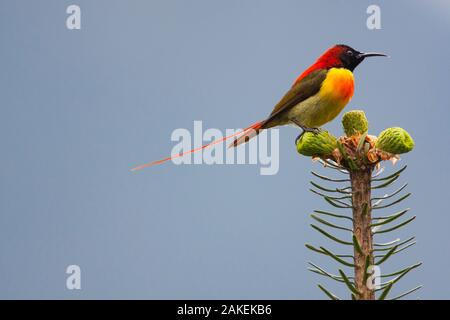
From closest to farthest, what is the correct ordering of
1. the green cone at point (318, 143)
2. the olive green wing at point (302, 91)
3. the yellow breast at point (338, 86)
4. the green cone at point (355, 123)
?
the green cone at point (318, 143)
the green cone at point (355, 123)
the yellow breast at point (338, 86)
the olive green wing at point (302, 91)

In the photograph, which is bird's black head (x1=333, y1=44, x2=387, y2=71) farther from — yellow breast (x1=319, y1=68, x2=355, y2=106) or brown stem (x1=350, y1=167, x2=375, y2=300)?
brown stem (x1=350, y1=167, x2=375, y2=300)

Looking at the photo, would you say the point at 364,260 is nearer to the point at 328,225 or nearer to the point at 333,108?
the point at 328,225

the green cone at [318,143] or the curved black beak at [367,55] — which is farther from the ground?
the curved black beak at [367,55]

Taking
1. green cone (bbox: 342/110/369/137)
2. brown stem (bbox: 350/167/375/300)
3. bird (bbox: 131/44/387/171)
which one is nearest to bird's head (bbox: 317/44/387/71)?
bird (bbox: 131/44/387/171)

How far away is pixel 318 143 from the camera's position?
2689 millimetres

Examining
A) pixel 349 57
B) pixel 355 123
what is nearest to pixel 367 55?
pixel 349 57

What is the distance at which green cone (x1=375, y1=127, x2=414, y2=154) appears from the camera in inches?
99.7

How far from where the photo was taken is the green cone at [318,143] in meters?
2.68

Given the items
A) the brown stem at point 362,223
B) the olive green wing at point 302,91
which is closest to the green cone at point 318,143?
the brown stem at point 362,223

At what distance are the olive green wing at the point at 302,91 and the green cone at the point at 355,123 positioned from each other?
198cm

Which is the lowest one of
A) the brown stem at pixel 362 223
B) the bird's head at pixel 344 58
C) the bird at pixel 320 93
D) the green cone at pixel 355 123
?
the brown stem at pixel 362 223

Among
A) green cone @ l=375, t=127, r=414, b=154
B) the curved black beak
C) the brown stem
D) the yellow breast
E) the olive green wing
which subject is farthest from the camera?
the olive green wing

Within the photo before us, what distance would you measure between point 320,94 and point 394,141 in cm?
226

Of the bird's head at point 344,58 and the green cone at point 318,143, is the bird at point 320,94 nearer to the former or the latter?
the bird's head at point 344,58
